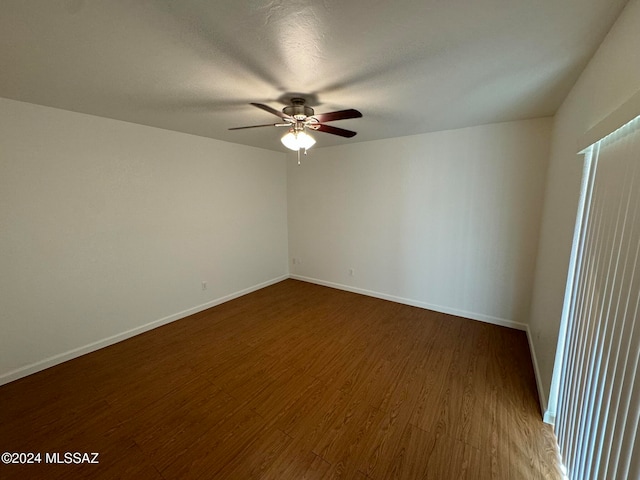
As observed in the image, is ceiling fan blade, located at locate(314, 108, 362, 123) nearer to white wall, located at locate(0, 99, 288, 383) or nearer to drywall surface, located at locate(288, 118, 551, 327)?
drywall surface, located at locate(288, 118, 551, 327)

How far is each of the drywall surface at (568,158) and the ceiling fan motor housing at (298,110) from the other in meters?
1.79

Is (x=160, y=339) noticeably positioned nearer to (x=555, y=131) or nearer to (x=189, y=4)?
(x=189, y=4)

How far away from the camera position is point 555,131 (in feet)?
8.23

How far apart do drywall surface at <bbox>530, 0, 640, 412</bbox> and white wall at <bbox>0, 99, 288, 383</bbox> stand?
384cm

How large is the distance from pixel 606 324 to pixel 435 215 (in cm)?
248

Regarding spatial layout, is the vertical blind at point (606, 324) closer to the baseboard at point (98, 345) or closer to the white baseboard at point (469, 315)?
the white baseboard at point (469, 315)

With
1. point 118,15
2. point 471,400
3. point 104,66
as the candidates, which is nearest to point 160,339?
point 104,66

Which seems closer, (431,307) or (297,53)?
(297,53)

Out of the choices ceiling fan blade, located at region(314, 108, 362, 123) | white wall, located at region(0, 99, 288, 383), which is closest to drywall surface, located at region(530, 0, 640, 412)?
ceiling fan blade, located at region(314, 108, 362, 123)

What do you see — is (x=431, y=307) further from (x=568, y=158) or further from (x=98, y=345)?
(x=98, y=345)

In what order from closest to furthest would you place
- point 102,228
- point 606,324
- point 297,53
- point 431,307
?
point 606,324
point 297,53
point 102,228
point 431,307

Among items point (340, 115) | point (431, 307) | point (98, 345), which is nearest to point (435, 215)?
point (431, 307)

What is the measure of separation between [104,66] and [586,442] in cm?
345

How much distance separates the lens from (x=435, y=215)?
3512mm
